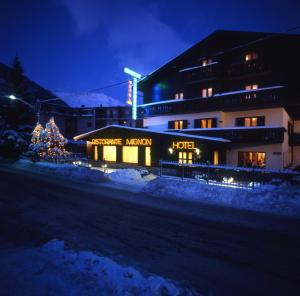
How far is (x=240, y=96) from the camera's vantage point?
25109 millimetres

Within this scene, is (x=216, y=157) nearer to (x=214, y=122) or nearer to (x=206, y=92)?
(x=214, y=122)

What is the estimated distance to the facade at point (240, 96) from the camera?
23438mm

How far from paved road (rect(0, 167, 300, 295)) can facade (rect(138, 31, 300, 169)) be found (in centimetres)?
1498

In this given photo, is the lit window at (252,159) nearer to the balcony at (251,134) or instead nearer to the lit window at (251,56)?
the balcony at (251,134)

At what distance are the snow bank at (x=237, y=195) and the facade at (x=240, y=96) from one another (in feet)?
37.6

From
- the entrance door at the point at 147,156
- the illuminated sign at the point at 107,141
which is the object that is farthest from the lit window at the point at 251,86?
the illuminated sign at the point at 107,141

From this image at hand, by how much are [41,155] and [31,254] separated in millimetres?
25593

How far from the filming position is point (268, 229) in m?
8.65

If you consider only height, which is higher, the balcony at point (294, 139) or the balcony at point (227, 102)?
the balcony at point (227, 102)

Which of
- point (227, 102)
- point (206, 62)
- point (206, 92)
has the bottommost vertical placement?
point (227, 102)

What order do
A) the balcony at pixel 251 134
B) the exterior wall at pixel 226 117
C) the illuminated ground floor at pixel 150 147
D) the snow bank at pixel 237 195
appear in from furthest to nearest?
the illuminated ground floor at pixel 150 147 → the exterior wall at pixel 226 117 → the balcony at pixel 251 134 → the snow bank at pixel 237 195

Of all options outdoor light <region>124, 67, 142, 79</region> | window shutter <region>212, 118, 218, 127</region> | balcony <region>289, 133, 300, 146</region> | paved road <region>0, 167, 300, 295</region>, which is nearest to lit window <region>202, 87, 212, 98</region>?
window shutter <region>212, 118, 218, 127</region>

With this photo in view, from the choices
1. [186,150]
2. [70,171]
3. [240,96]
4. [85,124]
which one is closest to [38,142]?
[70,171]

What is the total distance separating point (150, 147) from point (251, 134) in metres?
10.8
